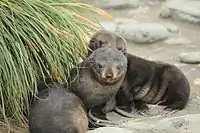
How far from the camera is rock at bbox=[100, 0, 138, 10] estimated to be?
23.2ft

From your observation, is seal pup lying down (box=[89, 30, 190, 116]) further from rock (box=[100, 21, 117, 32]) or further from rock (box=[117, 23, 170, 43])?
rock (box=[100, 21, 117, 32])

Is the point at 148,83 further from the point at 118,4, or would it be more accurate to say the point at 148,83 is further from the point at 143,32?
the point at 118,4

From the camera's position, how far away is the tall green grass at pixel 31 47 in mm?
3852

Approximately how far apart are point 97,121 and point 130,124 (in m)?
0.24

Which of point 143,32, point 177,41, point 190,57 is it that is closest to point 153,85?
point 190,57

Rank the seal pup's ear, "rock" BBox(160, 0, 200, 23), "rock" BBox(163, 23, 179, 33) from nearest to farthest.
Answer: the seal pup's ear, "rock" BBox(163, 23, 179, 33), "rock" BBox(160, 0, 200, 23)

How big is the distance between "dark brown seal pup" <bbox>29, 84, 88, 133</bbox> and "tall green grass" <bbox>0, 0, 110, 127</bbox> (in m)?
0.14

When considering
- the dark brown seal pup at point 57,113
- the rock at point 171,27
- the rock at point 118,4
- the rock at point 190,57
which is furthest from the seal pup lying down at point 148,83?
the rock at point 118,4

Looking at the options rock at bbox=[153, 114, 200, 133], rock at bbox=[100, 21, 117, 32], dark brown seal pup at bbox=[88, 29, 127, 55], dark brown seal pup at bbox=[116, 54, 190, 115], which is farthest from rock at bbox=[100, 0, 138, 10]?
rock at bbox=[153, 114, 200, 133]

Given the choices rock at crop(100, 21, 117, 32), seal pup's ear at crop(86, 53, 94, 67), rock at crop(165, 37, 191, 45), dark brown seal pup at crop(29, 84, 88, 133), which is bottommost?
rock at crop(165, 37, 191, 45)

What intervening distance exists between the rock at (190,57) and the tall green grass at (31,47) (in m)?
1.50

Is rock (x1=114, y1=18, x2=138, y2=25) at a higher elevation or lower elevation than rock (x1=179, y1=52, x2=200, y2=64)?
lower

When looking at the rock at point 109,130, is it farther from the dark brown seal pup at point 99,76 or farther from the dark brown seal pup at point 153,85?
the dark brown seal pup at point 153,85

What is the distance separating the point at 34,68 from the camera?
4.08 meters
